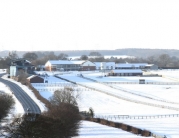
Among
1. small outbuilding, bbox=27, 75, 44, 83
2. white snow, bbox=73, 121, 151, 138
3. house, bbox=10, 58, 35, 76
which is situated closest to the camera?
white snow, bbox=73, 121, 151, 138

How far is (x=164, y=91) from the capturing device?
54812mm

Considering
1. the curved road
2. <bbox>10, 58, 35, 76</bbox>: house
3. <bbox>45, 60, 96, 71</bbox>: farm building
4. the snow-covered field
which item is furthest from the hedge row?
<bbox>45, 60, 96, 71</bbox>: farm building

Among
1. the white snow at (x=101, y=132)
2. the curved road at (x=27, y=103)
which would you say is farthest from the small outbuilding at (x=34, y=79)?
the white snow at (x=101, y=132)

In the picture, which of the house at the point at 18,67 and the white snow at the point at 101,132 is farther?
the house at the point at 18,67

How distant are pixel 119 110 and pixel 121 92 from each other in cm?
1459

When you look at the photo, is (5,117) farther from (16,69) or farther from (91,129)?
(16,69)

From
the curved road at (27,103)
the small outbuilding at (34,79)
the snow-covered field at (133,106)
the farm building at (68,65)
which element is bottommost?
the snow-covered field at (133,106)

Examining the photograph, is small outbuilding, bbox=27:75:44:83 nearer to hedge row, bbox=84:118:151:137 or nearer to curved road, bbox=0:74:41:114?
curved road, bbox=0:74:41:114

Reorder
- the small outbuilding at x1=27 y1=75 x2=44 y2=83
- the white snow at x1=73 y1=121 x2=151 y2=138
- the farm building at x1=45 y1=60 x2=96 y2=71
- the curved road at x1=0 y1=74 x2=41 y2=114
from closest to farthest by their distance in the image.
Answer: the white snow at x1=73 y1=121 x2=151 y2=138
the curved road at x1=0 y1=74 x2=41 y2=114
the small outbuilding at x1=27 y1=75 x2=44 y2=83
the farm building at x1=45 y1=60 x2=96 y2=71

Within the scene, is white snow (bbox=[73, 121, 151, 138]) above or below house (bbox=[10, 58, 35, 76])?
below

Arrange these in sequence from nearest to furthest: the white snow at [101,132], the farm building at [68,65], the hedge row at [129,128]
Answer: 1. the white snow at [101,132]
2. the hedge row at [129,128]
3. the farm building at [68,65]

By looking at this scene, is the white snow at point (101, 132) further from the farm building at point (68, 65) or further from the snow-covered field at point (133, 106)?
the farm building at point (68, 65)

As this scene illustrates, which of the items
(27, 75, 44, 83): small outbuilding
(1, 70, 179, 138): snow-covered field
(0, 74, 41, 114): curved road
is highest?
(27, 75, 44, 83): small outbuilding

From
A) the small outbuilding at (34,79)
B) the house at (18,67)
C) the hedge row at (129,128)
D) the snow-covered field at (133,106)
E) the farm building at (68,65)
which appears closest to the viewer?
the hedge row at (129,128)
